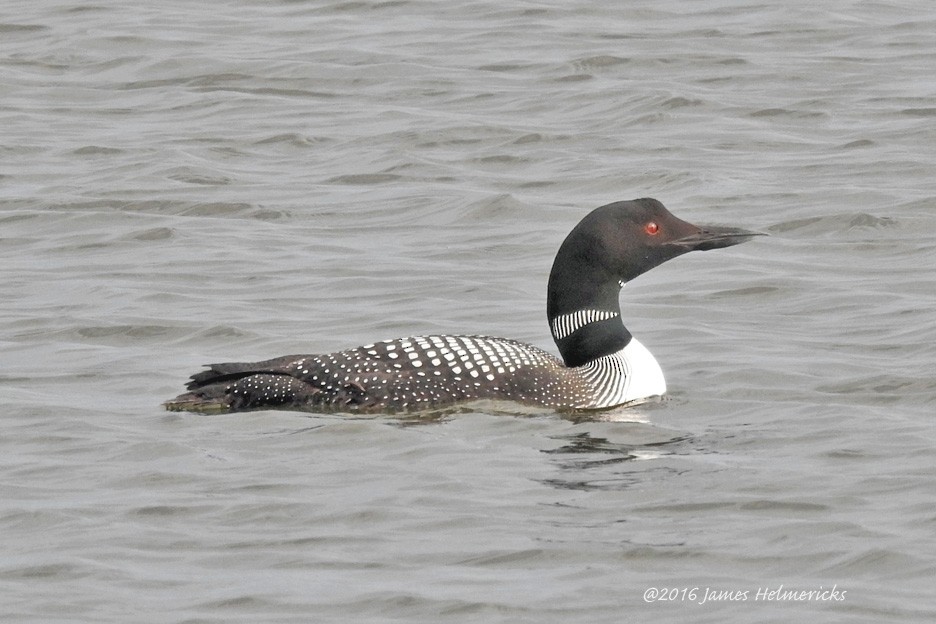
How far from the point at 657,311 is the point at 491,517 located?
119 inches

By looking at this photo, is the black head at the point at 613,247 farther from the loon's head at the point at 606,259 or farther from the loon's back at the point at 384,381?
the loon's back at the point at 384,381

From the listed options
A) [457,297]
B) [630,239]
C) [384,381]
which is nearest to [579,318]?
[630,239]

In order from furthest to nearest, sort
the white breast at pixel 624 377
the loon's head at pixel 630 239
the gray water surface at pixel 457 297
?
the loon's head at pixel 630 239 → the white breast at pixel 624 377 → the gray water surface at pixel 457 297

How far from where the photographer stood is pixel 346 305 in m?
8.80

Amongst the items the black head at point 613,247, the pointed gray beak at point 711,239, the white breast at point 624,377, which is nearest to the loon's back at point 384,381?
the white breast at point 624,377

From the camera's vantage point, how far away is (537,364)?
7.20 metres

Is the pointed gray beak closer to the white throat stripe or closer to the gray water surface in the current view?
the white throat stripe

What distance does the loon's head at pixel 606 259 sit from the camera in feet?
24.2

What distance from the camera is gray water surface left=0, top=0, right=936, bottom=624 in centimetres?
548

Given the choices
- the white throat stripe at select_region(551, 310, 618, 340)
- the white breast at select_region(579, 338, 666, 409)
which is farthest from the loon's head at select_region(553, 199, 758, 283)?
the white breast at select_region(579, 338, 666, 409)

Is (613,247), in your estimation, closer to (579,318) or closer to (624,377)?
(579,318)

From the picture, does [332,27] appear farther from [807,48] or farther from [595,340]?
[595,340]

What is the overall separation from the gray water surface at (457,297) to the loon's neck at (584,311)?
0.38 meters

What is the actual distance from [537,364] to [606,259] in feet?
1.62
